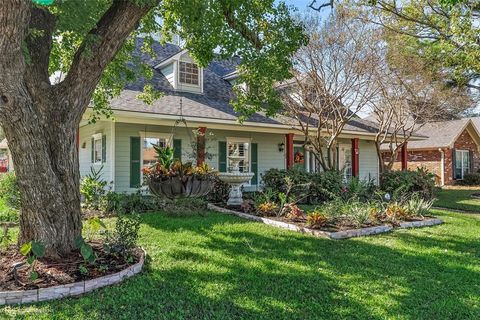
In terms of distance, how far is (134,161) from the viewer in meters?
11.8

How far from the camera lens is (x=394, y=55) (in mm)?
12148

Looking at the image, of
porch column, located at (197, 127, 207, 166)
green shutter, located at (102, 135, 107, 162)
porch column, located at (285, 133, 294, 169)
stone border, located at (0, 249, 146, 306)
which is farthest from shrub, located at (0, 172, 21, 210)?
porch column, located at (285, 133, 294, 169)

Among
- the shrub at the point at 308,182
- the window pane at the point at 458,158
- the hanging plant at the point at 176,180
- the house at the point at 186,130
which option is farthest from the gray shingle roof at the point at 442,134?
the hanging plant at the point at 176,180

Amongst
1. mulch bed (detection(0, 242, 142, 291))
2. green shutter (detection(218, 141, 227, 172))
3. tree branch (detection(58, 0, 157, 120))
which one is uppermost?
tree branch (detection(58, 0, 157, 120))

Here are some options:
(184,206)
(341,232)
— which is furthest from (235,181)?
(341,232)

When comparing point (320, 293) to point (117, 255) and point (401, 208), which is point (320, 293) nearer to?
point (117, 255)

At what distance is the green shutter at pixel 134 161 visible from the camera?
1177cm

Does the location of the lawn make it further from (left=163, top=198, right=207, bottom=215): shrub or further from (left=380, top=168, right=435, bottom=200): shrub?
(left=380, top=168, right=435, bottom=200): shrub

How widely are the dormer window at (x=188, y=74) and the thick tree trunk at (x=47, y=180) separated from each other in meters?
9.18

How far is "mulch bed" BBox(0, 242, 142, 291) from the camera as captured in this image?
12.2ft

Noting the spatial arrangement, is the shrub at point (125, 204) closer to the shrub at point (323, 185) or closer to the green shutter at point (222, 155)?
the green shutter at point (222, 155)

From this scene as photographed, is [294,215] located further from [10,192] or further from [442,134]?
[442,134]

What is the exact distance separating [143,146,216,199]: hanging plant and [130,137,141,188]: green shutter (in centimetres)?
593

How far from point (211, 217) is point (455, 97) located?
12.3 m
